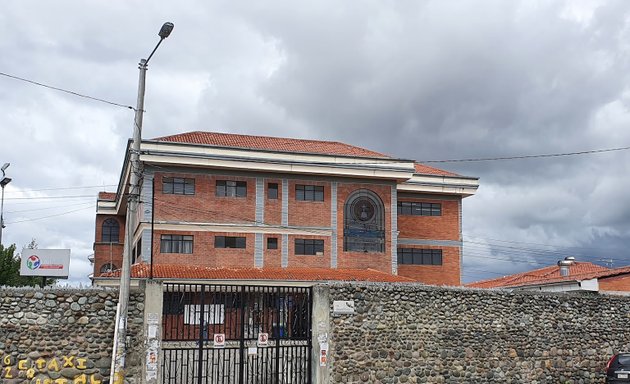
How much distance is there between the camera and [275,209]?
42531 millimetres

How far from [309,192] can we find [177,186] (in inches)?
Result: 343

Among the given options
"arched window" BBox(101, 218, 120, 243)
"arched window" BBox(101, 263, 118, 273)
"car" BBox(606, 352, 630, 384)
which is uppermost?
"arched window" BBox(101, 218, 120, 243)

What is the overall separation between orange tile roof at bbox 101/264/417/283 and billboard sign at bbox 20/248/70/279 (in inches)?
721

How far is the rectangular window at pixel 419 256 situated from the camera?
157ft

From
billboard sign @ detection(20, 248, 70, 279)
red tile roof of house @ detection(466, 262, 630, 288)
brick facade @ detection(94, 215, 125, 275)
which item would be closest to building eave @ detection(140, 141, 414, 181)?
red tile roof of house @ detection(466, 262, 630, 288)

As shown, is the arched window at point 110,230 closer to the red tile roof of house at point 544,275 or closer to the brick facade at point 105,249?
the brick facade at point 105,249

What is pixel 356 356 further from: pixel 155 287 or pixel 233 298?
pixel 155 287

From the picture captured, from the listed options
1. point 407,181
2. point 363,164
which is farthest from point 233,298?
point 407,181

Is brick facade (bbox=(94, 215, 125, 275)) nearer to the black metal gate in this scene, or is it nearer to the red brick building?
the red brick building

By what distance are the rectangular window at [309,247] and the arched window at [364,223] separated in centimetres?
170

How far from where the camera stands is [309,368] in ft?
55.3

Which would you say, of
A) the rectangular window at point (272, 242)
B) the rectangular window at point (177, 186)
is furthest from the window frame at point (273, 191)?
the rectangular window at point (177, 186)

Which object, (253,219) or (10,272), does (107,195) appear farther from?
(253,219)

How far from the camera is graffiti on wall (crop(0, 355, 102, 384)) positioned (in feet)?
46.2
